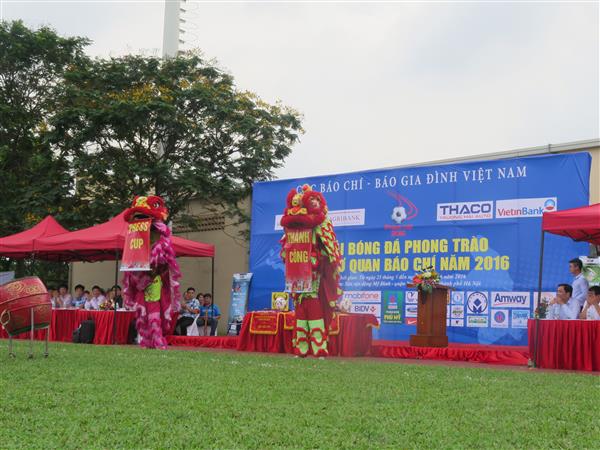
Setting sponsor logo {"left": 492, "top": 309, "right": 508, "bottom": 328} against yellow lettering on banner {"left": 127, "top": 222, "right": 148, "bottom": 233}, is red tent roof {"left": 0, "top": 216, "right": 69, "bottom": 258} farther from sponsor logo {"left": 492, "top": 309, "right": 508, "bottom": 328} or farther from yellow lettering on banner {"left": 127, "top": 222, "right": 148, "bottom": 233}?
sponsor logo {"left": 492, "top": 309, "right": 508, "bottom": 328}

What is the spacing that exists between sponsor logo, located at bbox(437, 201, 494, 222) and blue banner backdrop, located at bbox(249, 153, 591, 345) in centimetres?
2

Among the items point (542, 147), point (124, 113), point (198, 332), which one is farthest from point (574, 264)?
point (124, 113)

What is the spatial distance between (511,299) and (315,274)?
4.18 meters

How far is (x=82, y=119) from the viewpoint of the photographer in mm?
20078

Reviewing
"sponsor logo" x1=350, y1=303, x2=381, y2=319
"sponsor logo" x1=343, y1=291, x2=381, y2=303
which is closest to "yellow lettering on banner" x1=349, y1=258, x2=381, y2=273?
"sponsor logo" x1=343, y1=291, x2=381, y2=303

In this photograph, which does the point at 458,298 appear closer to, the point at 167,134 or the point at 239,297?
the point at 239,297

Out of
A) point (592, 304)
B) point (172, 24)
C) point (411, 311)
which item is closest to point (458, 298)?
point (411, 311)

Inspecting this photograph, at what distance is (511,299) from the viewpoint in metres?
13.5

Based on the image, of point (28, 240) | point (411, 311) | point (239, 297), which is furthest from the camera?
point (239, 297)

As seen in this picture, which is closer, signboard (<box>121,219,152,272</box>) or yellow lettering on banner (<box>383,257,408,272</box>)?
signboard (<box>121,219,152,272</box>)

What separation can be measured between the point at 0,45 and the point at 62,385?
59.8 feet

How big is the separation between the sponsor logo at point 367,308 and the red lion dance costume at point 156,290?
4.17 meters

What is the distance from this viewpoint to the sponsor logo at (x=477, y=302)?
13750mm

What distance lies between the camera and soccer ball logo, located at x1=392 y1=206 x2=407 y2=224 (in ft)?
49.5
